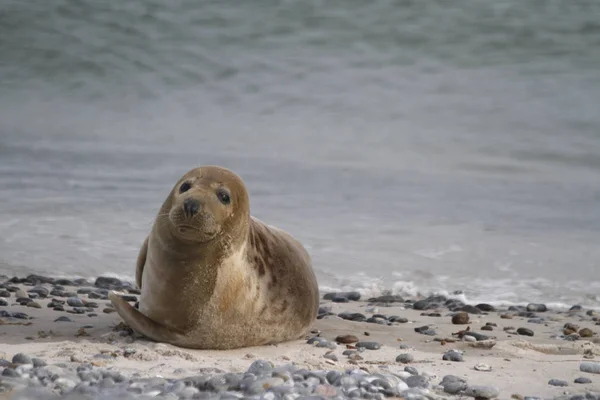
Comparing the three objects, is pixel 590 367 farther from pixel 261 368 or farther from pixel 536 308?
pixel 536 308

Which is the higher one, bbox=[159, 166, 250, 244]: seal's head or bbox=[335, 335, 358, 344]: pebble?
bbox=[159, 166, 250, 244]: seal's head

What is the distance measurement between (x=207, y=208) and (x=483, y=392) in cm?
158

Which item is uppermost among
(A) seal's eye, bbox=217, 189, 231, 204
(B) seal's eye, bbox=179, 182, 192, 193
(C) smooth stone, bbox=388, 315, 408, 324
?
(B) seal's eye, bbox=179, 182, 192, 193

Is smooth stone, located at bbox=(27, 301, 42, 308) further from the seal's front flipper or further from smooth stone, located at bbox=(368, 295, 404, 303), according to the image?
smooth stone, located at bbox=(368, 295, 404, 303)

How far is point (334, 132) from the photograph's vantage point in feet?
65.9

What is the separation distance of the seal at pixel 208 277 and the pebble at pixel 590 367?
157 cm

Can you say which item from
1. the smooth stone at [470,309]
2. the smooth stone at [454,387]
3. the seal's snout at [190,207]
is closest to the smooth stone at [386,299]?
the smooth stone at [470,309]

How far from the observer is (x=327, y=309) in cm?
705

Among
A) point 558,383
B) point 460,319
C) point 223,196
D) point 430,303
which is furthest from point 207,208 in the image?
point 430,303

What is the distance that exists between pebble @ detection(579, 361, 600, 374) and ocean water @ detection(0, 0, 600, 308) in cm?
322

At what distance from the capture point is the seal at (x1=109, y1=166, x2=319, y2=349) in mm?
5094

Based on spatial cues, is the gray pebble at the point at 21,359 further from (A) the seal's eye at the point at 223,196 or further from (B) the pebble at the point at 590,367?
(B) the pebble at the point at 590,367

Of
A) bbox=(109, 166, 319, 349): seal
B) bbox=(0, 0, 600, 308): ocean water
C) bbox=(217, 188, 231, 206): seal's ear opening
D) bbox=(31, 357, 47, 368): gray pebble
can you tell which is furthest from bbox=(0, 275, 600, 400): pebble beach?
bbox=(0, 0, 600, 308): ocean water

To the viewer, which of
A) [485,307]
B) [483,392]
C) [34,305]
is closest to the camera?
[483,392]
